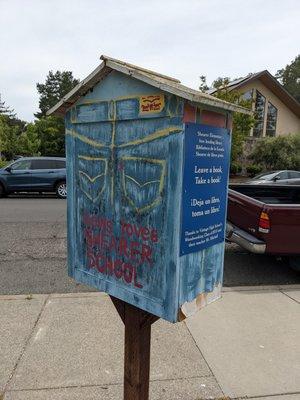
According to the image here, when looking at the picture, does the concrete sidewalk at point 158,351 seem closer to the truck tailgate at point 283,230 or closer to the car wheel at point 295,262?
the truck tailgate at point 283,230

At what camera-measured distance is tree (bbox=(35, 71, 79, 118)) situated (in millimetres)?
70375

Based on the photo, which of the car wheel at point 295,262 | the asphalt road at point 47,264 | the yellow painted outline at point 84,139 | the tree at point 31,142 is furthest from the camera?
the tree at point 31,142

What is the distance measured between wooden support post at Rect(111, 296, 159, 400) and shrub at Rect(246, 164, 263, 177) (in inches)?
1092

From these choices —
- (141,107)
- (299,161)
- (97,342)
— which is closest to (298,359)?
(97,342)

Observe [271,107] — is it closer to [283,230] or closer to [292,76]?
[283,230]

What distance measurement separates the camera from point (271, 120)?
109 feet

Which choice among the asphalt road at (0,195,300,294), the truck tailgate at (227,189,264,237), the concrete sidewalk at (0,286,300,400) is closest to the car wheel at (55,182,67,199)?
the asphalt road at (0,195,300,294)

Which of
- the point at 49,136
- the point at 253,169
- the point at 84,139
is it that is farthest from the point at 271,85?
the point at 84,139

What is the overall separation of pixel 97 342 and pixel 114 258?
1758 mm

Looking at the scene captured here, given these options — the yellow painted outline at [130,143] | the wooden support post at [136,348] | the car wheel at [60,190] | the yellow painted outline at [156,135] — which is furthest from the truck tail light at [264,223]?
the car wheel at [60,190]

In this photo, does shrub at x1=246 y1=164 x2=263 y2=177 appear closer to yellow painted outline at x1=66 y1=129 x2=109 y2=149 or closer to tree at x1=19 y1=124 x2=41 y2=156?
tree at x1=19 y1=124 x2=41 y2=156

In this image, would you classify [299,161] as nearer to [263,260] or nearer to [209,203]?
[263,260]

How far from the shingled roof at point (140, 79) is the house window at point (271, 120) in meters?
32.8

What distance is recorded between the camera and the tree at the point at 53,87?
70.4 m
